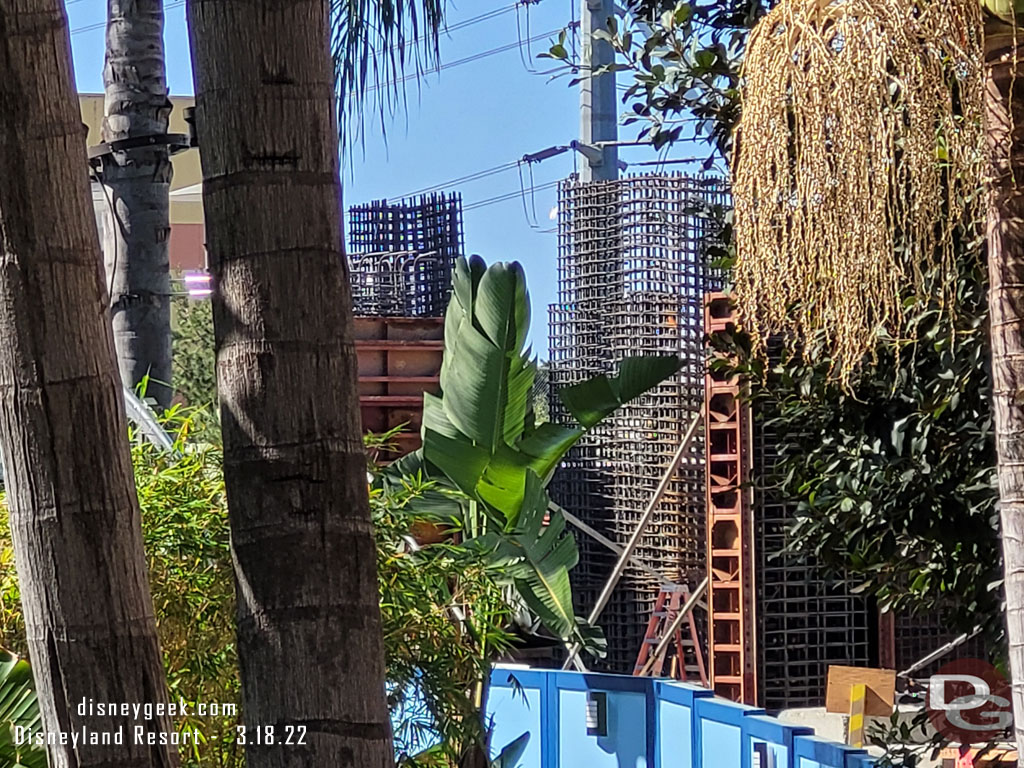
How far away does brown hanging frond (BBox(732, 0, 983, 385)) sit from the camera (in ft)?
6.27

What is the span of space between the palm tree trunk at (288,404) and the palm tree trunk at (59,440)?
32 centimetres

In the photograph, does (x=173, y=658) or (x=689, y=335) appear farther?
(x=689, y=335)

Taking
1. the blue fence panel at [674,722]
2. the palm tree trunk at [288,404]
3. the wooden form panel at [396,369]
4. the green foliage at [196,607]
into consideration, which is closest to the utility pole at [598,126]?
the wooden form panel at [396,369]

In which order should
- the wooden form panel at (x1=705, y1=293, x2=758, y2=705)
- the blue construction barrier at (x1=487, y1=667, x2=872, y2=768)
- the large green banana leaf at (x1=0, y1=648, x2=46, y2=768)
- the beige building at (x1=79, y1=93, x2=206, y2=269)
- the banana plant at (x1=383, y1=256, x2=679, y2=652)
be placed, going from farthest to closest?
the beige building at (x1=79, y1=93, x2=206, y2=269) < the wooden form panel at (x1=705, y1=293, x2=758, y2=705) < the banana plant at (x1=383, y1=256, x2=679, y2=652) < the blue construction barrier at (x1=487, y1=667, x2=872, y2=768) < the large green banana leaf at (x1=0, y1=648, x2=46, y2=768)

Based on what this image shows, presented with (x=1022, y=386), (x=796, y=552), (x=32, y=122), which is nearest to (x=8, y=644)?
(x=32, y=122)

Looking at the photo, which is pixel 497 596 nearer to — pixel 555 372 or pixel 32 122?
pixel 32 122

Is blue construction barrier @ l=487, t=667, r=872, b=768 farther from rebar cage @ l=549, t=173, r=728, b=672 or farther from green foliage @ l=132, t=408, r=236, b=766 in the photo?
rebar cage @ l=549, t=173, r=728, b=672

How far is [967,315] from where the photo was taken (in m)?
2.65

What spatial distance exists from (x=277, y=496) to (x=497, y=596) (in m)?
1.93

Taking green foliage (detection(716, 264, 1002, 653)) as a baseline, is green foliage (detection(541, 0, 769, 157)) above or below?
above

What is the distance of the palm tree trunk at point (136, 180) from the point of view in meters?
5.25

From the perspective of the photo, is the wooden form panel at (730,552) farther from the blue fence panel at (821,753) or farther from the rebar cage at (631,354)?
the blue fence panel at (821,753)

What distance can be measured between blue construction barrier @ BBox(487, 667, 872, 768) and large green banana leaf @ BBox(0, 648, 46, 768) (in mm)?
2714

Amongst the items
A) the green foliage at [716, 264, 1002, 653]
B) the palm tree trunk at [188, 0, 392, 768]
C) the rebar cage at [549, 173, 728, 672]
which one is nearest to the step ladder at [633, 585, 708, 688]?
the rebar cage at [549, 173, 728, 672]
